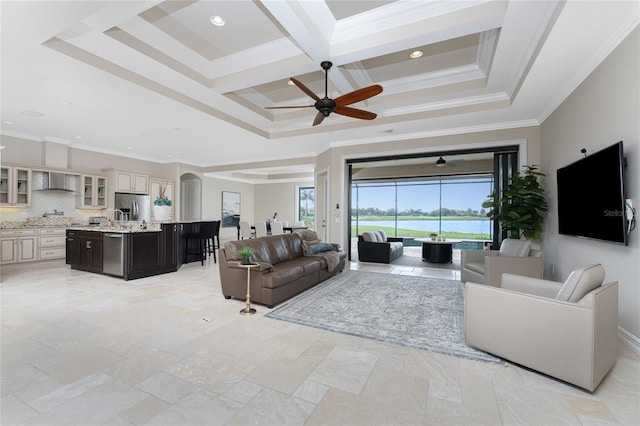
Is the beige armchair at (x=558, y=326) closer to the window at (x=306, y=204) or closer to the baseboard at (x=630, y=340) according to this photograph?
the baseboard at (x=630, y=340)

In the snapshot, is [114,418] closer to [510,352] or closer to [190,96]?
[510,352]

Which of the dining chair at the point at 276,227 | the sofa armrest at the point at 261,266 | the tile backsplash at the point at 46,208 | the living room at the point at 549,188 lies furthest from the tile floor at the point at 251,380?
the dining chair at the point at 276,227

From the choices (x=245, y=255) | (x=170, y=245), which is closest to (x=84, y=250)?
(x=170, y=245)

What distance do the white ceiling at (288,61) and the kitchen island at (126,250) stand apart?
208 cm

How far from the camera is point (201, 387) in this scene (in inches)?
78.2

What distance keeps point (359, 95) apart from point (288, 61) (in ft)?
3.87

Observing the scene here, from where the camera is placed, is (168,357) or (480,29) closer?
(168,357)

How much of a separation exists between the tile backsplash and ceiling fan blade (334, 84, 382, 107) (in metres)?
7.35

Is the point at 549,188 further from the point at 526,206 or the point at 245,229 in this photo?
the point at 245,229

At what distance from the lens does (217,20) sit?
3.26m

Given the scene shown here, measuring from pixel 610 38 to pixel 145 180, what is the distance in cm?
983

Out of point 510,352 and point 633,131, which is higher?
point 633,131

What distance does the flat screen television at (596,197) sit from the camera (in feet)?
8.81

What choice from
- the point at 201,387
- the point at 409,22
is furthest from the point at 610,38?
the point at 201,387
